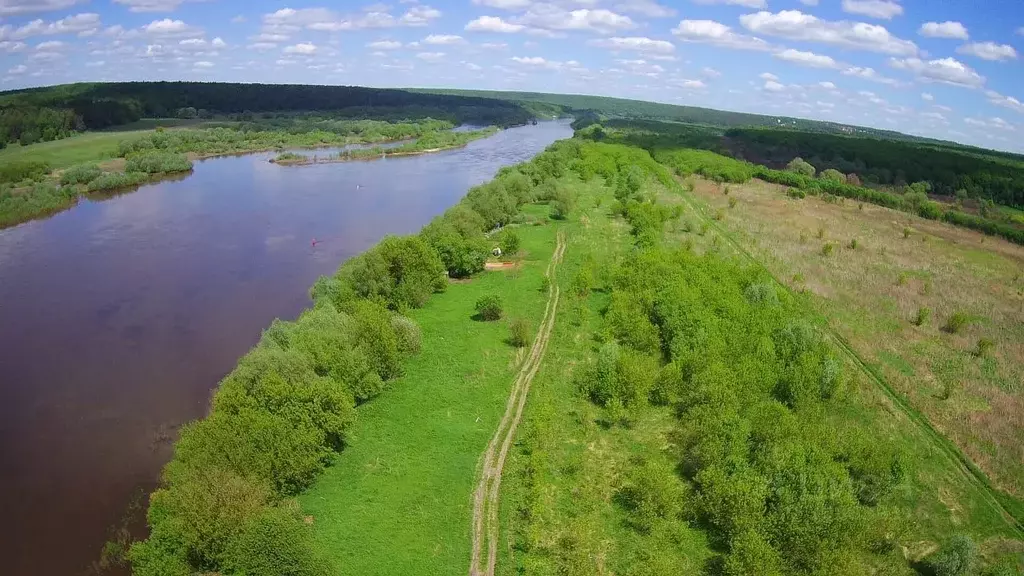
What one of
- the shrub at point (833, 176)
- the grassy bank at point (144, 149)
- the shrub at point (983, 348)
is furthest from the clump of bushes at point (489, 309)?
the shrub at point (833, 176)

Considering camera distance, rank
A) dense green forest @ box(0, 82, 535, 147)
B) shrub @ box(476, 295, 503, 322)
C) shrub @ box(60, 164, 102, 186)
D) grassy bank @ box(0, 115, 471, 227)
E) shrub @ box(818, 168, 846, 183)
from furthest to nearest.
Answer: dense green forest @ box(0, 82, 535, 147) < shrub @ box(818, 168, 846, 183) < shrub @ box(60, 164, 102, 186) < grassy bank @ box(0, 115, 471, 227) < shrub @ box(476, 295, 503, 322)

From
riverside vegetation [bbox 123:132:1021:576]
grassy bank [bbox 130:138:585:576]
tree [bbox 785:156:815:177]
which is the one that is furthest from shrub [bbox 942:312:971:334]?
tree [bbox 785:156:815:177]

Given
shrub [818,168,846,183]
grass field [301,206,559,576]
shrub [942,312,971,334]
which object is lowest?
grass field [301,206,559,576]

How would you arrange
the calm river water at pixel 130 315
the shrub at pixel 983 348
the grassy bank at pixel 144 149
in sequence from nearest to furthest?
1. the calm river water at pixel 130 315
2. the shrub at pixel 983 348
3. the grassy bank at pixel 144 149

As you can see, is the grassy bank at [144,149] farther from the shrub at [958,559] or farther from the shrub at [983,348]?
the shrub at [983,348]

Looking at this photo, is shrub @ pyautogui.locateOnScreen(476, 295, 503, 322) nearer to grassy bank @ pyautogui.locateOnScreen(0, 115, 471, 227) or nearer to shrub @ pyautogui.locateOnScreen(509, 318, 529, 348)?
shrub @ pyautogui.locateOnScreen(509, 318, 529, 348)
